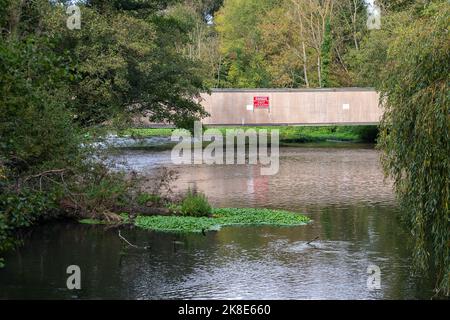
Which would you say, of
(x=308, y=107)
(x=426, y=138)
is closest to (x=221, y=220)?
(x=426, y=138)

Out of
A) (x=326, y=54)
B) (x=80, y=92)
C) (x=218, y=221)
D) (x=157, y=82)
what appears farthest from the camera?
(x=326, y=54)

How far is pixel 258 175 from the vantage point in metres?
30.1

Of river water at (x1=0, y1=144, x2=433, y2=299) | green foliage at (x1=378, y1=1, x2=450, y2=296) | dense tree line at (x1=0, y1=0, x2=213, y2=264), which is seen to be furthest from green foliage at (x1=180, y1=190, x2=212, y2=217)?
green foliage at (x1=378, y1=1, x2=450, y2=296)

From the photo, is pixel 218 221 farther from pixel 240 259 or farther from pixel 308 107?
pixel 308 107

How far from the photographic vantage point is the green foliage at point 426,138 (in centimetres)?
1041

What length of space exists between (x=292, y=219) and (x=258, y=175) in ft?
36.8

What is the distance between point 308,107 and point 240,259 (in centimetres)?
3259

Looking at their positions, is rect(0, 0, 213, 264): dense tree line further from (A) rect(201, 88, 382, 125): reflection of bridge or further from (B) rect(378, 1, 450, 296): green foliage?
(A) rect(201, 88, 382, 125): reflection of bridge

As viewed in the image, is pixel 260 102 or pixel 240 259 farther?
pixel 260 102

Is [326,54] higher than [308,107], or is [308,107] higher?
[326,54]

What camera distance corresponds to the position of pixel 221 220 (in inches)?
738

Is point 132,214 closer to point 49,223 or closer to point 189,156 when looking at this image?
point 49,223

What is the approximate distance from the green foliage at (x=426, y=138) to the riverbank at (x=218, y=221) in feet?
21.3

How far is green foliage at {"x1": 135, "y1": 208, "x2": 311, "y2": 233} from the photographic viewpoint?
1797cm
